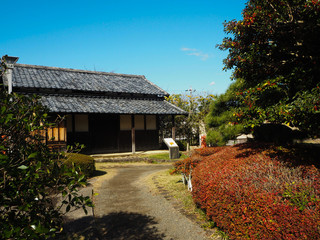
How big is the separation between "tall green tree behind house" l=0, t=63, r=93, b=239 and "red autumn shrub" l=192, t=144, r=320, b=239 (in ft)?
8.03

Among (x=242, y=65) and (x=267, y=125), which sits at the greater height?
(x=242, y=65)

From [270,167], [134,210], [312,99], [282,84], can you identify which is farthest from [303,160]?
[134,210]

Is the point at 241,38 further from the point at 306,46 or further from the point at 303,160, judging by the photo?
the point at 303,160

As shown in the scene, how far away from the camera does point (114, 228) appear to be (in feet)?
15.9

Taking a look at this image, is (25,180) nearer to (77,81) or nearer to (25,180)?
(25,180)

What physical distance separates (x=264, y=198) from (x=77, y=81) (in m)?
17.5

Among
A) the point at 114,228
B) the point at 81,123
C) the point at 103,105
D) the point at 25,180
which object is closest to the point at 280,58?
the point at 114,228

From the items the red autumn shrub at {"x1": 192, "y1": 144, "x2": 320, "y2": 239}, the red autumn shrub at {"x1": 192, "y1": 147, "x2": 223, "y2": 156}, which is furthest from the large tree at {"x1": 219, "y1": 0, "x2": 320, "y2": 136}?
the red autumn shrub at {"x1": 192, "y1": 147, "x2": 223, "y2": 156}

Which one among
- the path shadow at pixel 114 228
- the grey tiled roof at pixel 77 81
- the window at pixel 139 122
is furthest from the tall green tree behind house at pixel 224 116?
the grey tiled roof at pixel 77 81

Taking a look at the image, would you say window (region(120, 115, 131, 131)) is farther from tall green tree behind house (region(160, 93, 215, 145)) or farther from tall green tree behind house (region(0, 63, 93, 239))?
tall green tree behind house (region(0, 63, 93, 239))

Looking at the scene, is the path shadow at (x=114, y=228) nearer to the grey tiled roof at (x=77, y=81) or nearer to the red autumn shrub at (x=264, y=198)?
the red autumn shrub at (x=264, y=198)

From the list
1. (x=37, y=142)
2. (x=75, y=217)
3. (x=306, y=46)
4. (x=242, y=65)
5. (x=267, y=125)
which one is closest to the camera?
(x=37, y=142)

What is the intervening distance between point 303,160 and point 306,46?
7.00ft

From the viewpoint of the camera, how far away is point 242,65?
224 inches
